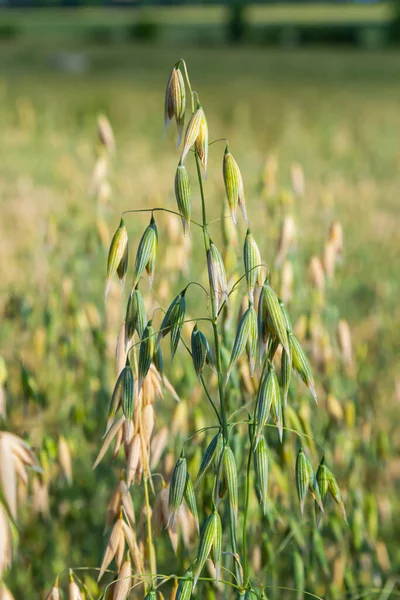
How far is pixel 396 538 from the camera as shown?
72.1 inches

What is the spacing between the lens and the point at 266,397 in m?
0.79

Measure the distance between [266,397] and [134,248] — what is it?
3.42 metres

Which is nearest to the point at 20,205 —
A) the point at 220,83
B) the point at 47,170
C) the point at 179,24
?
the point at 47,170

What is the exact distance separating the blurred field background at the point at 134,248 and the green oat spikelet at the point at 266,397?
0.61m

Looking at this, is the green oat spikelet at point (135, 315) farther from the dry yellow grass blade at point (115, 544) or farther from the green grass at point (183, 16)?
the green grass at point (183, 16)

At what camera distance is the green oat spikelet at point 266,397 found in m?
0.78

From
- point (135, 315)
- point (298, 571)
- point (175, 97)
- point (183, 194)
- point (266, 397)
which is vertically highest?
point (175, 97)

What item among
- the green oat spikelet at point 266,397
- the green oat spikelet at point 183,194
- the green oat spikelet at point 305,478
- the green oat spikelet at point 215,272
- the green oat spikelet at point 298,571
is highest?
the green oat spikelet at point 183,194

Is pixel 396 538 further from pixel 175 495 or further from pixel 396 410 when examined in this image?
pixel 175 495

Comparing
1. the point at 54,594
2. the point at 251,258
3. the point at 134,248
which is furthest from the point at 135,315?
the point at 134,248

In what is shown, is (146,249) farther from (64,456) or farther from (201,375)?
(64,456)

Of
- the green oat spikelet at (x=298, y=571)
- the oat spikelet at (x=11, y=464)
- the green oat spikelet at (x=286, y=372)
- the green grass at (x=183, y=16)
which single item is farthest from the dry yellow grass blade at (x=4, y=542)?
the green grass at (x=183, y=16)

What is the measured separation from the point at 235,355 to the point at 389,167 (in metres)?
6.62

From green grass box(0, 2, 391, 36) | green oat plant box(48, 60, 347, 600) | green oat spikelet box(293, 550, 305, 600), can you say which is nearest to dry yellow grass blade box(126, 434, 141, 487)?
green oat plant box(48, 60, 347, 600)
